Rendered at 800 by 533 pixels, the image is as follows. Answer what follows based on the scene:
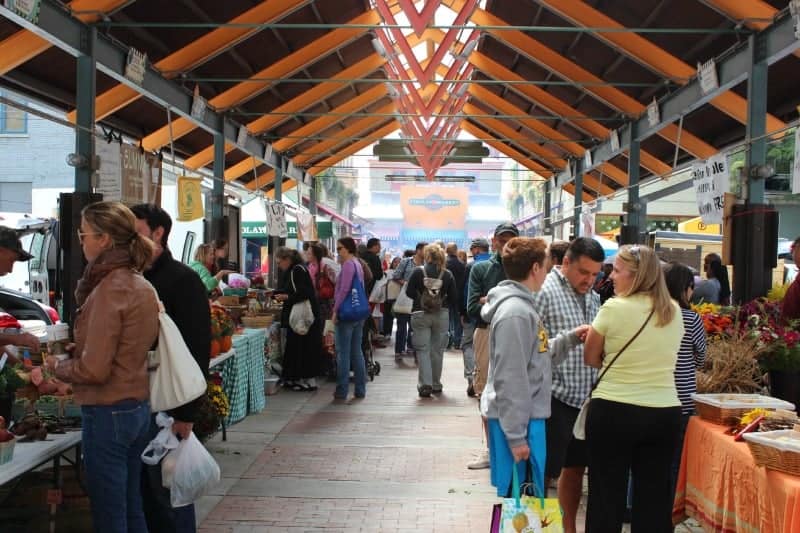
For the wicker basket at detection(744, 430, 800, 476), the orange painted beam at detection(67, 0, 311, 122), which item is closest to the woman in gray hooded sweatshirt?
the wicker basket at detection(744, 430, 800, 476)

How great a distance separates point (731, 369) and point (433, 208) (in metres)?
55.6

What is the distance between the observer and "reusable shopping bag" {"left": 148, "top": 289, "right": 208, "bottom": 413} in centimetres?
343

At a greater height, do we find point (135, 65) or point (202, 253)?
point (135, 65)

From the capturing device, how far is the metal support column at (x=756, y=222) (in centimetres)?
802

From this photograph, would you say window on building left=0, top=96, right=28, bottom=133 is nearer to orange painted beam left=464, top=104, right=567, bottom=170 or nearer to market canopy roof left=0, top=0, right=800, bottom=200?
market canopy roof left=0, top=0, right=800, bottom=200

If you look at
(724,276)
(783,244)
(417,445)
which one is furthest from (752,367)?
(783,244)

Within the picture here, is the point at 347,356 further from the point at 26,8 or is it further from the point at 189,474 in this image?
the point at 189,474

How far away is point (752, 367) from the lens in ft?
16.6

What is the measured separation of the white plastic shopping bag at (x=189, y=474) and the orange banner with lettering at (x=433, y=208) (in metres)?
56.1

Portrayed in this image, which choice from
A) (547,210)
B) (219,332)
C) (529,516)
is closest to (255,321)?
(219,332)

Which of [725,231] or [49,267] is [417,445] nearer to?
[725,231]

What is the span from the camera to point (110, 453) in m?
3.30

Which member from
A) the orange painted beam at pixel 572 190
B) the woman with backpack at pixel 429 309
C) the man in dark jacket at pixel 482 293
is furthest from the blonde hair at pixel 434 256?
the orange painted beam at pixel 572 190

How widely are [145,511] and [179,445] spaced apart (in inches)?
20.6
